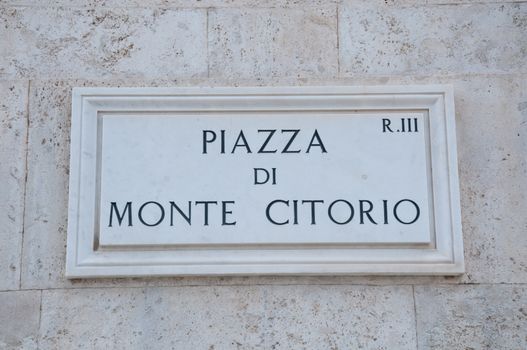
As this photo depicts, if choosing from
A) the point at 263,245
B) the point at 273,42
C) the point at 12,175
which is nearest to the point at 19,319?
the point at 12,175

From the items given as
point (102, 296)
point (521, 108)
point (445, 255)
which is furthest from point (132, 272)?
point (521, 108)

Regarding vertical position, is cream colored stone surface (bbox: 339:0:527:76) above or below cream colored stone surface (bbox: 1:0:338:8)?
below

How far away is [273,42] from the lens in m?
3.30

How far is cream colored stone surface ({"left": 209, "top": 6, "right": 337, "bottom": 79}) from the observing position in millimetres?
3270

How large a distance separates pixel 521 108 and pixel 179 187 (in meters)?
1.41

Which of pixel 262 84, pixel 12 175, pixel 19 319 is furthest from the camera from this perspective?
pixel 262 84

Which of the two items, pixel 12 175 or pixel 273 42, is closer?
pixel 12 175

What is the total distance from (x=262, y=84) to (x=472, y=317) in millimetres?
1233

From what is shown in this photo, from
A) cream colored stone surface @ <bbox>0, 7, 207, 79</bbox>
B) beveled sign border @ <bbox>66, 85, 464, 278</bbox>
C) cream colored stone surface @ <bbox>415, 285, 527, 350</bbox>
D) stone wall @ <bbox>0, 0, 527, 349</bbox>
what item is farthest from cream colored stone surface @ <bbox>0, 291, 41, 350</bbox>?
cream colored stone surface @ <bbox>415, 285, 527, 350</bbox>

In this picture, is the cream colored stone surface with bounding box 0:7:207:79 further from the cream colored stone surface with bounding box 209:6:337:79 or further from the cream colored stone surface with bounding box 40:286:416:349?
the cream colored stone surface with bounding box 40:286:416:349

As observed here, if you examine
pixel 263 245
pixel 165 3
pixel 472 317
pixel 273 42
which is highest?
pixel 165 3

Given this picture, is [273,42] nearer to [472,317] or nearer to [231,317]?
[231,317]

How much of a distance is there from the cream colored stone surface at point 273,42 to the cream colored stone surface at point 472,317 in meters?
1.00

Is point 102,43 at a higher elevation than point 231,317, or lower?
higher
